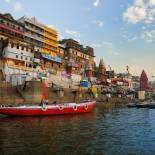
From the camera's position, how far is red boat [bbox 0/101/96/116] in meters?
50.3

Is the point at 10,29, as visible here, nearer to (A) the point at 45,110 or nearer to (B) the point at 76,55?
(A) the point at 45,110

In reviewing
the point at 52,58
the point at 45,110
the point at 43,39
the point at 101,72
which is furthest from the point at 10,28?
the point at 101,72

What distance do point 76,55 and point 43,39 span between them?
25.0 m

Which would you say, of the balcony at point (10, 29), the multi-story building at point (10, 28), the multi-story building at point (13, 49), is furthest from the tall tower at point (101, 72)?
the multi-story building at point (10, 28)

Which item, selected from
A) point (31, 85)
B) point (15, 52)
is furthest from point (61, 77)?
point (31, 85)

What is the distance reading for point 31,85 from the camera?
213 feet

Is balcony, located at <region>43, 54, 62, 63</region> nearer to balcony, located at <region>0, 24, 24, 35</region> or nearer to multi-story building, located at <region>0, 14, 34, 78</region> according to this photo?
multi-story building, located at <region>0, 14, 34, 78</region>

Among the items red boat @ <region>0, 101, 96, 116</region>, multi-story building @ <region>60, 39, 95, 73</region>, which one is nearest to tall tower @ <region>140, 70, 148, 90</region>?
multi-story building @ <region>60, 39, 95, 73</region>

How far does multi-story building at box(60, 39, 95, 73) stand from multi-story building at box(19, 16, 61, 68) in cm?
862

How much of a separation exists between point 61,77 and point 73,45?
95.8 feet

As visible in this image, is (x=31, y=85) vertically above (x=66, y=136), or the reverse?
(x=31, y=85)

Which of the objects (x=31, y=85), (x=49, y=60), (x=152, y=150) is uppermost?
(x=49, y=60)

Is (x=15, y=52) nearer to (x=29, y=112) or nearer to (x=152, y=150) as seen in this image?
(x=29, y=112)

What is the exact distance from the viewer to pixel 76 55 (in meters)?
120
